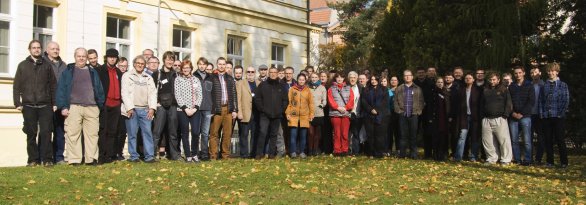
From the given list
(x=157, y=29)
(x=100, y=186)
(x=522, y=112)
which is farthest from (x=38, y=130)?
(x=522, y=112)

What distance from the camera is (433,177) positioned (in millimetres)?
10234

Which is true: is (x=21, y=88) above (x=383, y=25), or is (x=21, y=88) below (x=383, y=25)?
below

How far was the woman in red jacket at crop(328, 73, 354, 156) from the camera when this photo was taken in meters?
14.1

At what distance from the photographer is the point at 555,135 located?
13.5 m

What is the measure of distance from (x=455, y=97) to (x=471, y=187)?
15.6 ft

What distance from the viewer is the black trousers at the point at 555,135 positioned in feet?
44.0

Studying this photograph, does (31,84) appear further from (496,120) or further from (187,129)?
(496,120)

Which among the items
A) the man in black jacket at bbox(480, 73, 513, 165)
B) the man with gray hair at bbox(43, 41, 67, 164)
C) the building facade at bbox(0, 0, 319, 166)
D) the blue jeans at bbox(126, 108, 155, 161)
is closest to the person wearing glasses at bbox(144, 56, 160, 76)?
the blue jeans at bbox(126, 108, 155, 161)

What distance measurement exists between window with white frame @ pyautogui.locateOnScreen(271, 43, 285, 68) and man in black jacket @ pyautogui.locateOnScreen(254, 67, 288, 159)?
371 inches

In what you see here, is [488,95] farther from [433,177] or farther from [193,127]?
[193,127]

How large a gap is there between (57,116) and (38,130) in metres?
0.44

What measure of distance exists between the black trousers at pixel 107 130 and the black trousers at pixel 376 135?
5305 mm

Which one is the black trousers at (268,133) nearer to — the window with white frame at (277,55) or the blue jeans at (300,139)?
the blue jeans at (300,139)

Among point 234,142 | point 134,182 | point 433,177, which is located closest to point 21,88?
point 134,182
